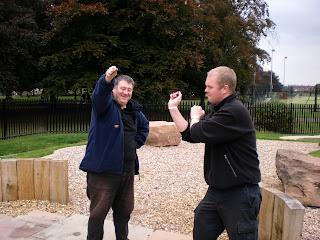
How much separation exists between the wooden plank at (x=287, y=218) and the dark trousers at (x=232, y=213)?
670 millimetres

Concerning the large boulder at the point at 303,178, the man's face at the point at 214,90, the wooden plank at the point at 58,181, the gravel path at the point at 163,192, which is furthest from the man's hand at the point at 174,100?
the large boulder at the point at 303,178

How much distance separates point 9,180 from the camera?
4398 mm

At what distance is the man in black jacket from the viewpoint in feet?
7.16

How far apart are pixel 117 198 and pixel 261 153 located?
6535 millimetres

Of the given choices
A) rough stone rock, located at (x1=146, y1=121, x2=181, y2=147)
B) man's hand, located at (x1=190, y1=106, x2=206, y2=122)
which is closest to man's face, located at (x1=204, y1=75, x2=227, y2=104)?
man's hand, located at (x1=190, y1=106, x2=206, y2=122)

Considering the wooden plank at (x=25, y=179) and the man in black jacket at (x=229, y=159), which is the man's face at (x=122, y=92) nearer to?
the man in black jacket at (x=229, y=159)

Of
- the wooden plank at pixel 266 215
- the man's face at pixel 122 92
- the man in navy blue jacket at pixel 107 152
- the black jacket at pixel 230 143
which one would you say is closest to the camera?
the black jacket at pixel 230 143

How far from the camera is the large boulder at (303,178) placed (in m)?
4.47

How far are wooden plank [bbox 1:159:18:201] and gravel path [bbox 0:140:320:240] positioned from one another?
0.41 ft

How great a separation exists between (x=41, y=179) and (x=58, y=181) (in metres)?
0.27

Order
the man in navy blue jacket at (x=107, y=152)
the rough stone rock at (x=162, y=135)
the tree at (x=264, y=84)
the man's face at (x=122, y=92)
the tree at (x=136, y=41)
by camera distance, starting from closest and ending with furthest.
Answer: the man in navy blue jacket at (x=107, y=152), the man's face at (x=122, y=92), the rough stone rock at (x=162, y=135), the tree at (x=136, y=41), the tree at (x=264, y=84)

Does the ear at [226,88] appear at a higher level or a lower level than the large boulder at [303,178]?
higher

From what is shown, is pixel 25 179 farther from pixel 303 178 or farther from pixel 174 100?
pixel 303 178

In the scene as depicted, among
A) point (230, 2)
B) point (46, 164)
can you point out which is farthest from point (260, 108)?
point (46, 164)
